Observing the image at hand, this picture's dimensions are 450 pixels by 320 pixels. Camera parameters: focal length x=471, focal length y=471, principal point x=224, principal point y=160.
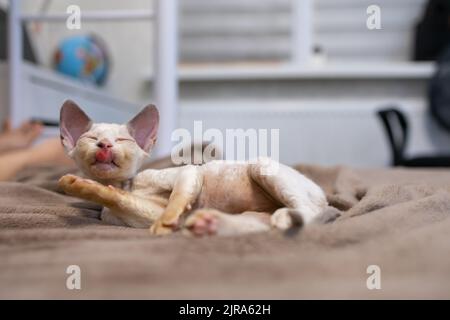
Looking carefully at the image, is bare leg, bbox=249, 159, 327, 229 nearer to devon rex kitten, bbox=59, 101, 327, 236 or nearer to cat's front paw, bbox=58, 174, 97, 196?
devon rex kitten, bbox=59, 101, 327, 236

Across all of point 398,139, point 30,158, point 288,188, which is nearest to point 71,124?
point 288,188

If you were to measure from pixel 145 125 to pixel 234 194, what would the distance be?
15 cm

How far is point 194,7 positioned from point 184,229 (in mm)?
2466

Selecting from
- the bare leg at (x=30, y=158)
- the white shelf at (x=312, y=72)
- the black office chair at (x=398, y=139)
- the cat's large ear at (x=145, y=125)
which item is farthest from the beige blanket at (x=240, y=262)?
the white shelf at (x=312, y=72)

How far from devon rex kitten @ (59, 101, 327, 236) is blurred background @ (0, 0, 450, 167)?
72.7 inches

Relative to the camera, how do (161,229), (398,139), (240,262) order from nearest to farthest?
(240,262)
(161,229)
(398,139)

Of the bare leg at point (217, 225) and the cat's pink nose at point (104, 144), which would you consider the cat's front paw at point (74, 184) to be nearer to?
the cat's pink nose at point (104, 144)

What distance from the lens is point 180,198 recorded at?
0.57m

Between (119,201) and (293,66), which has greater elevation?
(293,66)

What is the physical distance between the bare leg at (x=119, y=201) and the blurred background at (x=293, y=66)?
1.90 metres

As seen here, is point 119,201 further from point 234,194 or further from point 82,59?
point 82,59

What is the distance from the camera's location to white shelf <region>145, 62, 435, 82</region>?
255 cm
